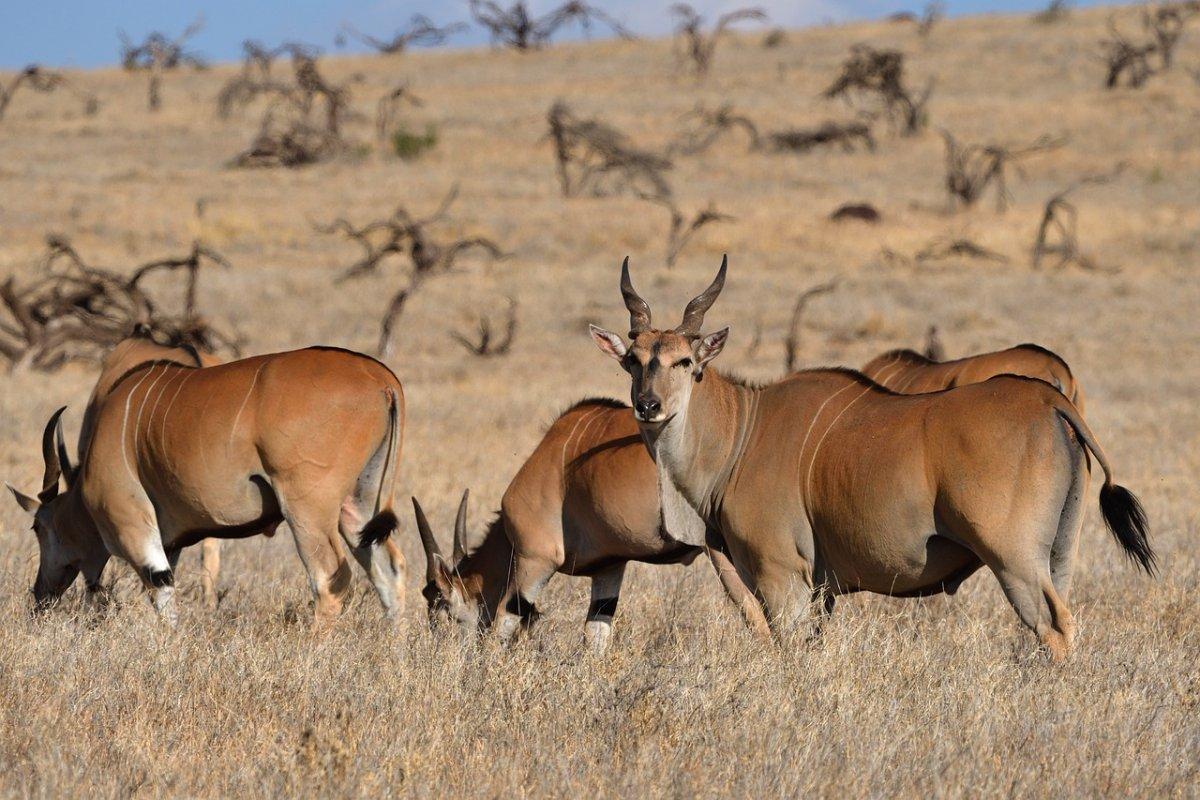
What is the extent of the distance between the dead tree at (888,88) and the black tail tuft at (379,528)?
3887 cm

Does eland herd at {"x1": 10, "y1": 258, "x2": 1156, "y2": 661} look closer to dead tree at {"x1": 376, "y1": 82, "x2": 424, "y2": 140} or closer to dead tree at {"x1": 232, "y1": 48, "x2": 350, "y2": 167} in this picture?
dead tree at {"x1": 232, "y1": 48, "x2": 350, "y2": 167}

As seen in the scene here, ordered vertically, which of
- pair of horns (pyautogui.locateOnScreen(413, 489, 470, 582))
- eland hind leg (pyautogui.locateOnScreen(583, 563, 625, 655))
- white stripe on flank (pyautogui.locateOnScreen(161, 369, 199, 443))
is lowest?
eland hind leg (pyautogui.locateOnScreen(583, 563, 625, 655))

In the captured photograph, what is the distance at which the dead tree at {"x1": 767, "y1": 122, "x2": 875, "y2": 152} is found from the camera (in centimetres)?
4300

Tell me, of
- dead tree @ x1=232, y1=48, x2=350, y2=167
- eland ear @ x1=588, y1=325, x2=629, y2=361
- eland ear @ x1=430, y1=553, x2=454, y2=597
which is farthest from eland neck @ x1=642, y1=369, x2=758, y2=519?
dead tree @ x1=232, y1=48, x2=350, y2=167

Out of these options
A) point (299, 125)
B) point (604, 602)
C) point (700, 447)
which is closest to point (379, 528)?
point (604, 602)

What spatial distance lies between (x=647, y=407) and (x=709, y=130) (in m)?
39.8

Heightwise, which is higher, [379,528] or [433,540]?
[379,528]

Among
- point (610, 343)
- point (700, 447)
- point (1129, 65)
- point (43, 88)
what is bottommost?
point (43, 88)

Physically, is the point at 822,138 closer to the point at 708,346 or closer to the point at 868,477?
the point at 708,346

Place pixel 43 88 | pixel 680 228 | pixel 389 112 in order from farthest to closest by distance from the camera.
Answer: pixel 43 88, pixel 389 112, pixel 680 228

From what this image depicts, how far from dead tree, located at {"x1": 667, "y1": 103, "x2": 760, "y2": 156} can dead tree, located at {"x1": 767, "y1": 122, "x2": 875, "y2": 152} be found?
802 millimetres

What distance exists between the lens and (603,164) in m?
37.2

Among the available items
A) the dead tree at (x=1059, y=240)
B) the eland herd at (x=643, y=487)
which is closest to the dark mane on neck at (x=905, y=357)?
the eland herd at (x=643, y=487)

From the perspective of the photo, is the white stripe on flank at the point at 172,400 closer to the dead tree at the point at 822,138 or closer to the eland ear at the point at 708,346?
the eland ear at the point at 708,346
